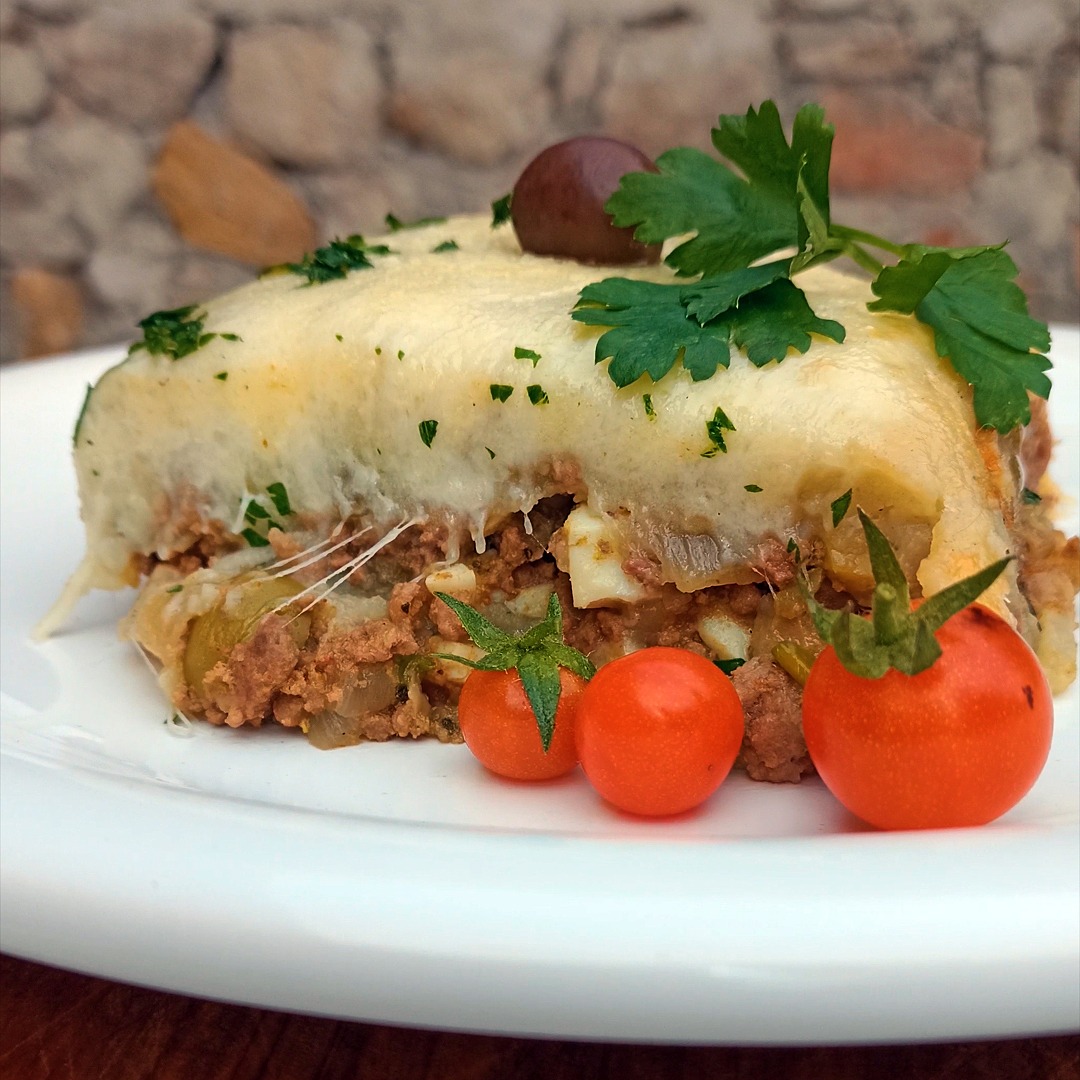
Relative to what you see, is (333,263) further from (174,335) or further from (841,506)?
(841,506)

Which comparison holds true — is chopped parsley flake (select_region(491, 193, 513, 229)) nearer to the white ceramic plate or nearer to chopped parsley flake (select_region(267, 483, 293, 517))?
chopped parsley flake (select_region(267, 483, 293, 517))

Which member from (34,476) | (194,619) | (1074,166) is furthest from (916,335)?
(1074,166)

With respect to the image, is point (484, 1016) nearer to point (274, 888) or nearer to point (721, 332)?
point (274, 888)

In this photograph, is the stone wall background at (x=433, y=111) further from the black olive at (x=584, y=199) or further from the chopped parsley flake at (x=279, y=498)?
the chopped parsley flake at (x=279, y=498)

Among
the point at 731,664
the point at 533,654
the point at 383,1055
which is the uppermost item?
the point at 533,654

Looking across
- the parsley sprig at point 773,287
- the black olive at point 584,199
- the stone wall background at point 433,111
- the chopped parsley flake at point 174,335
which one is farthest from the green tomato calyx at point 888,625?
the stone wall background at point 433,111

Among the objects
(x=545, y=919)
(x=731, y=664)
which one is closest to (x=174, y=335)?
(x=731, y=664)
